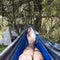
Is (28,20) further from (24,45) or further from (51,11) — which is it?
(24,45)

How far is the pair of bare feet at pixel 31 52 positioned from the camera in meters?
1.88

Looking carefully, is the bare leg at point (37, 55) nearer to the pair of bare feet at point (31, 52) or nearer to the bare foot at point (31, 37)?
the pair of bare feet at point (31, 52)

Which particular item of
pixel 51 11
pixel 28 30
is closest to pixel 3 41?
pixel 51 11

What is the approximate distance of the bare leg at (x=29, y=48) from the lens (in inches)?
74.1

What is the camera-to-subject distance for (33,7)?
530 cm

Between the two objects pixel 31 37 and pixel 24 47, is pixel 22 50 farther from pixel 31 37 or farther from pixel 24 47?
pixel 31 37

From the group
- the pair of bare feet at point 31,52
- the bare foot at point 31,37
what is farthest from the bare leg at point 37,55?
the bare foot at point 31,37

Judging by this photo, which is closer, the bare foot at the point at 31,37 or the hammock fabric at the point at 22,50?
the hammock fabric at the point at 22,50

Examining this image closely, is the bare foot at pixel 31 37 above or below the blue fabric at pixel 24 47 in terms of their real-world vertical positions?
above

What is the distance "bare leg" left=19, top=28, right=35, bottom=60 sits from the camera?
6.18 feet

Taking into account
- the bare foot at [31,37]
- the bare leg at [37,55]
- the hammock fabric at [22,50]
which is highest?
the bare foot at [31,37]

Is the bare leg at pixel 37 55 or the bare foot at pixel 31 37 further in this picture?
the bare foot at pixel 31 37

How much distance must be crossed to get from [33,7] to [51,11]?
2.25 ft

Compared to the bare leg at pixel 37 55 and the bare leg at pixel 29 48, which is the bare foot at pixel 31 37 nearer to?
the bare leg at pixel 29 48
